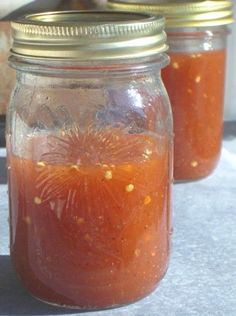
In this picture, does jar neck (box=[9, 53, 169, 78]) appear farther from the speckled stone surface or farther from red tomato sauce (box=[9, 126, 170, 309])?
the speckled stone surface

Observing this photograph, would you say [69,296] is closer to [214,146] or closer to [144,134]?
[144,134]

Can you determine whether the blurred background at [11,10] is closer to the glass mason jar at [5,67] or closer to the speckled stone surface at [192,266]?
the glass mason jar at [5,67]

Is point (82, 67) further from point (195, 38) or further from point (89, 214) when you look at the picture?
point (195, 38)

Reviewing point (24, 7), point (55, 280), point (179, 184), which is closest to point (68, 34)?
point (55, 280)

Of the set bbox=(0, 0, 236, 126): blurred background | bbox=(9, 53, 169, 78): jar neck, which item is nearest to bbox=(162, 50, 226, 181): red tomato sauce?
bbox=(0, 0, 236, 126): blurred background

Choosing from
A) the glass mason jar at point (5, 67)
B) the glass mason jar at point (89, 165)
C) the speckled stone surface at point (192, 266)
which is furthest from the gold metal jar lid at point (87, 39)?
the glass mason jar at point (5, 67)

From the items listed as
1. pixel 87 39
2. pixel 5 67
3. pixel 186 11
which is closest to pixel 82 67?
pixel 87 39
